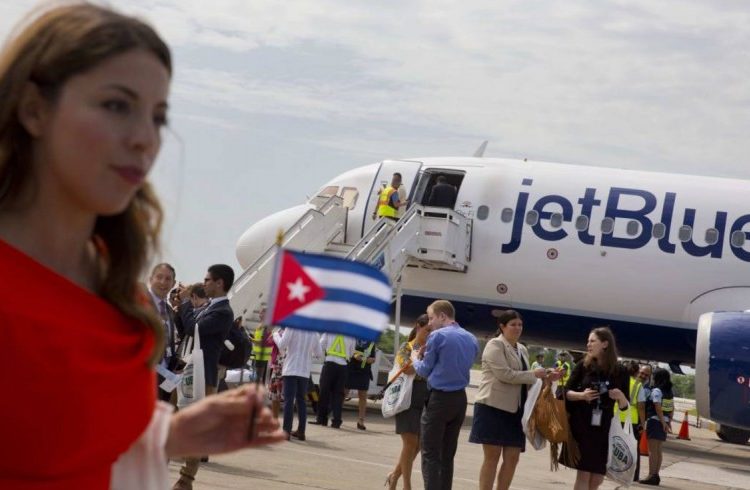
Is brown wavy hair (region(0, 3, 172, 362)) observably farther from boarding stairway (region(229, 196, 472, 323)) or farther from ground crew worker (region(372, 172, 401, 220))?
ground crew worker (region(372, 172, 401, 220))

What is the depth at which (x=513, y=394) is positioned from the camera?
10.2 m

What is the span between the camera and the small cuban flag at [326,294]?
2.35 metres

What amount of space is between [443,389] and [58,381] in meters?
8.19

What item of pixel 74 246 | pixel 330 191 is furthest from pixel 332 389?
pixel 74 246

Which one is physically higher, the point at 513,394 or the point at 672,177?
the point at 672,177

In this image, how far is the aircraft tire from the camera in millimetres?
23734

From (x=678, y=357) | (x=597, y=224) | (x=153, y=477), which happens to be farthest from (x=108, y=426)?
(x=678, y=357)

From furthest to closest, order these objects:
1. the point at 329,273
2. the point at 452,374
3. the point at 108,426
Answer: the point at 452,374 → the point at 329,273 → the point at 108,426

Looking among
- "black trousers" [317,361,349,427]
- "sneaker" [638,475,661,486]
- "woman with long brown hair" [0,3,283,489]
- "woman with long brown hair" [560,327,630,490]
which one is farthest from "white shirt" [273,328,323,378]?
"woman with long brown hair" [0,3,283,489]

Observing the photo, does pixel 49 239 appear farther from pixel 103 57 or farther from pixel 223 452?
pixel 223 452

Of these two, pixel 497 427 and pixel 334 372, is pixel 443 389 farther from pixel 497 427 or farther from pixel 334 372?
pixel 334 372

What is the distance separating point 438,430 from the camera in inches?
392

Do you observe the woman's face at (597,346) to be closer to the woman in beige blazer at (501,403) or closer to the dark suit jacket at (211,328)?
the woman in beige blazer at (501,403)

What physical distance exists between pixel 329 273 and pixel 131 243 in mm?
391
